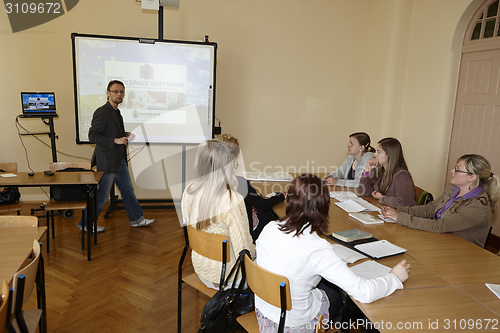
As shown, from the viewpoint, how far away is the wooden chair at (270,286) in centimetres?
153

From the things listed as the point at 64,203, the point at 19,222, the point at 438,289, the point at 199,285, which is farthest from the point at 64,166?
the point at 438,289

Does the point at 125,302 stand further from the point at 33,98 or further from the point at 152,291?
the point at 33,98

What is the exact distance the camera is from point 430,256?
6.66 ft

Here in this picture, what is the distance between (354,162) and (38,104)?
3.60 meters

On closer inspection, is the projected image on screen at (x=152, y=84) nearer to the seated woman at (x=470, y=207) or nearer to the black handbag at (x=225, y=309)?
the seated woman at (x=470, y=207)

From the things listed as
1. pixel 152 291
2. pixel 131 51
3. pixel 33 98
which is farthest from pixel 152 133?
pixel 152 291

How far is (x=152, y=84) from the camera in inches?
190

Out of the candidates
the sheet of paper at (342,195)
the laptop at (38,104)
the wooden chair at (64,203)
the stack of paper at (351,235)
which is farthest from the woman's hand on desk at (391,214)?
the laptop at (38,104)

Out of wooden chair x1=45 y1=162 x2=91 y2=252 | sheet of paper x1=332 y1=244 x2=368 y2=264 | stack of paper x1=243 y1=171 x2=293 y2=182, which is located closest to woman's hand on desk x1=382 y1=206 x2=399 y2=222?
sheet of paper x1=332 y1=244 x2=368 y2=264

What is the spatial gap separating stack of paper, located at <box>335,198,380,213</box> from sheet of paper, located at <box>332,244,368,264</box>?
72cm

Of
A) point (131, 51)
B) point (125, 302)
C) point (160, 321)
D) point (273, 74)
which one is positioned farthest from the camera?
point (273, 74)

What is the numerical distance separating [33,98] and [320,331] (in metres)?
4.15

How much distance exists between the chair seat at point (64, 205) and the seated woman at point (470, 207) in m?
2.74

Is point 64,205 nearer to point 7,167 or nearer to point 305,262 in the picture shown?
point 7,167
